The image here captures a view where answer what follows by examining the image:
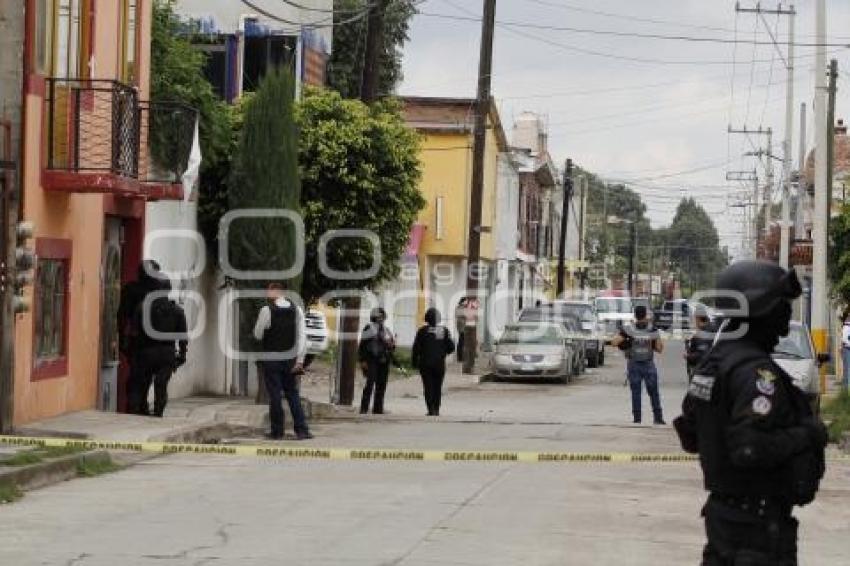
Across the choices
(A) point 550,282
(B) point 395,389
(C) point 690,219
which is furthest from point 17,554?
(C) point 690,219

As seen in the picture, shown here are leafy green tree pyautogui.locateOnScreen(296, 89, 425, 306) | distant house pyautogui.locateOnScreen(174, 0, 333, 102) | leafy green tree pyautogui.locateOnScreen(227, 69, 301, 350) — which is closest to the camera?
leafy green tree pyautogui.locateOnScreen(227, 69, 301, 350)

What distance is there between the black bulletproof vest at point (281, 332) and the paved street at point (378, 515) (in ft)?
4.60

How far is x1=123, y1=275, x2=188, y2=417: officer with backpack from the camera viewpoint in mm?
18516

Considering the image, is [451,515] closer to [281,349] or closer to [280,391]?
[281,349]

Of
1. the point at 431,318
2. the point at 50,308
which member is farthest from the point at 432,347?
the point at 50,308

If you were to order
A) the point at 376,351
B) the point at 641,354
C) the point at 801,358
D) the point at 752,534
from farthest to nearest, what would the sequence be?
the point at 376,351, the point at 641,354, the point at 801,358, the point at 752,534

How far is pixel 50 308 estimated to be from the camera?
58.6ft

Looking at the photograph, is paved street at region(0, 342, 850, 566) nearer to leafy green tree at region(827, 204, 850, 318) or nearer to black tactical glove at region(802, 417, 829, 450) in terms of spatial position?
black tactical glove at region(802, 417, 829, 450)

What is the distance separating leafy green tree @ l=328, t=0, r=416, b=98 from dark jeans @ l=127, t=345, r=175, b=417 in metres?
30.0

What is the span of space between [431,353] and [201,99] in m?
5.20

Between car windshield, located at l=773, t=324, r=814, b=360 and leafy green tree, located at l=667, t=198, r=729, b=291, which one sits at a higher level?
leafy green tree, located at l=667, t=198, r=729, b=291

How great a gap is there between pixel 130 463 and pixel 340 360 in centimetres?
1193

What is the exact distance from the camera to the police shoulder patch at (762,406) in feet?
19.4

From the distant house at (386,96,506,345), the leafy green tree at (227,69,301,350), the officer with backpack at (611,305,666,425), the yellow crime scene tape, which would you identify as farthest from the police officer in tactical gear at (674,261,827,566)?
the distant house at (386,96,506,345)
